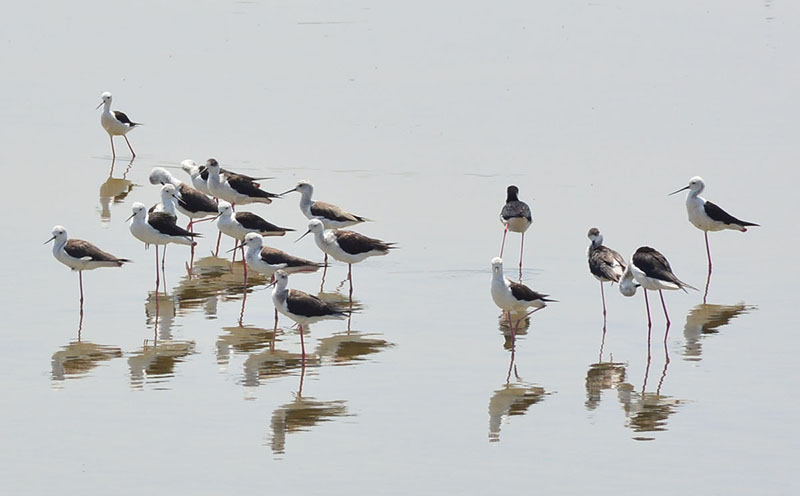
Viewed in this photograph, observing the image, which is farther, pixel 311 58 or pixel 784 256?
pixel 311 58

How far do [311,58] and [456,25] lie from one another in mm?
6284

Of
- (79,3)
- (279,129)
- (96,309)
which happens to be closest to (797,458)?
(96,309)

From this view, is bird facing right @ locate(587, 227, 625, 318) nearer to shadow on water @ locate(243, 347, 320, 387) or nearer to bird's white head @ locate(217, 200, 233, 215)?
shadow on water @ locate(243, 347, 320, 387)

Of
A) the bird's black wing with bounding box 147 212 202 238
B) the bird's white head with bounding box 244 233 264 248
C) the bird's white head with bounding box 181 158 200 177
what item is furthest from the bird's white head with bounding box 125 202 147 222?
the bird's white head with bounding box 181 158 200 177

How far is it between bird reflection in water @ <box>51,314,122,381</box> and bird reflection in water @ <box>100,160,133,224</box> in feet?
19.1

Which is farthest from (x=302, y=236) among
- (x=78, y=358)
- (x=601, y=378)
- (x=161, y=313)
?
(x=601, y=378)

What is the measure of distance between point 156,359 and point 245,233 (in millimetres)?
4675

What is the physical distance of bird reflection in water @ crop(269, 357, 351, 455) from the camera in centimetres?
1180

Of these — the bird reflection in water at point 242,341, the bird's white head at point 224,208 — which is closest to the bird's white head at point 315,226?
the bird's white head at point 224,208

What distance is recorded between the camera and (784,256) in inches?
729

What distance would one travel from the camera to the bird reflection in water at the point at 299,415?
464 inches

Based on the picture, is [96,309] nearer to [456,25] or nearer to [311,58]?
[311,58]

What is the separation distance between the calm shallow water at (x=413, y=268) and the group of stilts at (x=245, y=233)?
0.42 meters

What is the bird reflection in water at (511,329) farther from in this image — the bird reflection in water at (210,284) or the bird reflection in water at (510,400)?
the bird reflection in water at (210,284)
